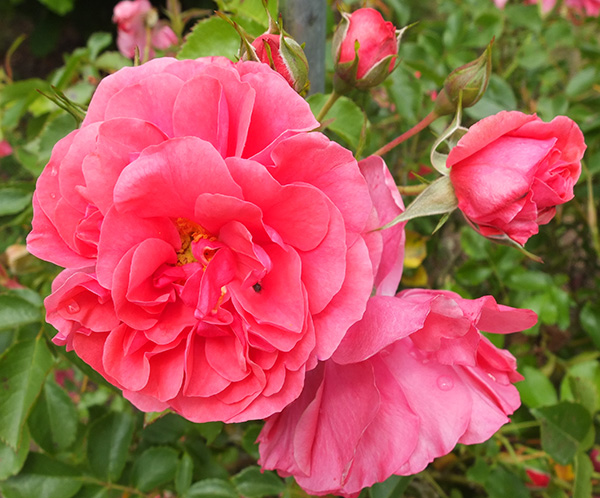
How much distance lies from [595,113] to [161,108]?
2.72 feet

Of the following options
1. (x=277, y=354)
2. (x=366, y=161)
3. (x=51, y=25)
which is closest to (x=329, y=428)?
(x=277, y=354)

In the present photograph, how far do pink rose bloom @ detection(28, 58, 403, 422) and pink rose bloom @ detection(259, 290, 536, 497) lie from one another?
2.1 inches

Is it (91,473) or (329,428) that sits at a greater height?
(329,428)

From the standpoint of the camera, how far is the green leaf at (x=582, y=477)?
0.54 metres

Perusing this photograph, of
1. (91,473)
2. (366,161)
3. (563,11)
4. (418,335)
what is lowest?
(91,473)

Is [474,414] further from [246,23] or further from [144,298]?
[246,23]

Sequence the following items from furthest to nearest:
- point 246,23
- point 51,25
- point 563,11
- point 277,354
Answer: point 51,25, point 563,11, point 246,23, point 277,354

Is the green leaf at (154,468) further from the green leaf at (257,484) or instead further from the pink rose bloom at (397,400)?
the pink rose bloom at (397,400)

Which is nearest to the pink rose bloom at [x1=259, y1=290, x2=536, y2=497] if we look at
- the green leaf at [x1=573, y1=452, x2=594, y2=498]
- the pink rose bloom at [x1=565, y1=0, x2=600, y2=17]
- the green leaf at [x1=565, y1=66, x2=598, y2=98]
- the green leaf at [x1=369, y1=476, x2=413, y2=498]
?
the green leaf at [x1=369, y1=476, x2=413, y2=498]

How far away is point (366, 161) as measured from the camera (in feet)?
1.25

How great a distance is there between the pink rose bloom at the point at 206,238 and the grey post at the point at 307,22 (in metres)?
0.15

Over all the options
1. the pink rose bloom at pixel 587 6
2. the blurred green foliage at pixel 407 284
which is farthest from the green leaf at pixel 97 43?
the pink rose bloom at pixel 587 6

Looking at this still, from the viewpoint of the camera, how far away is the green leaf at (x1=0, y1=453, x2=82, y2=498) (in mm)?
565

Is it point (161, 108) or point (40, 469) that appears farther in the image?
point (40, 469)
